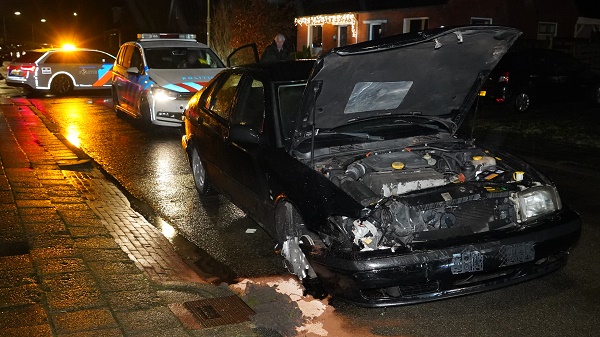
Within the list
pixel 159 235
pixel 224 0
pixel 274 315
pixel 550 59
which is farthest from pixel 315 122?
pixel 224 0

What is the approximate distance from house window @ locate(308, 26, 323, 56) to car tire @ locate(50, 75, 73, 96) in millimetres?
15231

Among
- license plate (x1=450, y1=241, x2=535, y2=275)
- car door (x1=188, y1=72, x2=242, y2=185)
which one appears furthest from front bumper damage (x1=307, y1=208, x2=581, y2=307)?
car door (x1=188, y1=72, x2=242, y2=185)

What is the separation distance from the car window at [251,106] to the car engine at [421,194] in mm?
998

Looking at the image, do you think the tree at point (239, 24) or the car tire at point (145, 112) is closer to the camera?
the car tire at point (145, 112)

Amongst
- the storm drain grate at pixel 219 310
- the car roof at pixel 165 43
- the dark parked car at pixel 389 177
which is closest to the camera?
the dark parked car at pixel 389 177

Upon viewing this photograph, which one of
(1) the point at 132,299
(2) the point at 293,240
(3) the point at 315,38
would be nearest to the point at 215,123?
(2) the point at 293,240

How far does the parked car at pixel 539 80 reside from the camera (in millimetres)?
16219

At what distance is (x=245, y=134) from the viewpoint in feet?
18.1

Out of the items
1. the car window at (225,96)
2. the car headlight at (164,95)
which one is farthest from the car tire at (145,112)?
the car window at (225,96)

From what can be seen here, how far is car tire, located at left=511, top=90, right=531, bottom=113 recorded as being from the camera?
1619cm

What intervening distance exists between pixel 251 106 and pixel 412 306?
7.88ft

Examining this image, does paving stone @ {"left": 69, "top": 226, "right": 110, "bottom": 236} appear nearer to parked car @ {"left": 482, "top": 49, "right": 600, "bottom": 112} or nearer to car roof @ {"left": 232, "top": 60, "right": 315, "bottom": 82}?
car roof @ {"left": 232, "top": 60, "right": 315, "bottom": 82}

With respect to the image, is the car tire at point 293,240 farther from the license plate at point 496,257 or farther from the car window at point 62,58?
the car window at point 62,58

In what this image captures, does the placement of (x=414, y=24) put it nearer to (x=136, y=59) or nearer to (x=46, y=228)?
(x=136, y=59)
